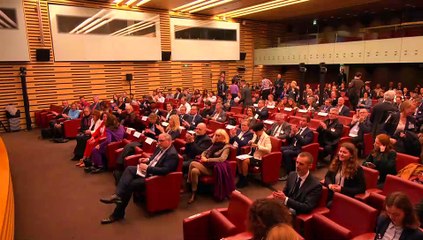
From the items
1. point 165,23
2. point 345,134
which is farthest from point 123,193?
point 165,23

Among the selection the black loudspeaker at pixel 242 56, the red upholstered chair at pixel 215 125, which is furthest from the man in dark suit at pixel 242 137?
the black loudspeaker at pixel 242 56

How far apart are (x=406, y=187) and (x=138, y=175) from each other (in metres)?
3.03

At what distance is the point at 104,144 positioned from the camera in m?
5.48

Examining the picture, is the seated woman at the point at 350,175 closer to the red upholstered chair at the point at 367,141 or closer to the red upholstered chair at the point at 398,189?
the red upholstered chair at the point at 398,189

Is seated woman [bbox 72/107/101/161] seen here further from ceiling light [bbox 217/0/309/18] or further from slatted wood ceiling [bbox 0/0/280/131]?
ceiling light [bbox 217/0/309/18]

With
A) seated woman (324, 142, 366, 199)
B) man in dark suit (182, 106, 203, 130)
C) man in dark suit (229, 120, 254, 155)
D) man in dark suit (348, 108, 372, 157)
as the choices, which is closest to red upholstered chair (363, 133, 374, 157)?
man in dark suit (348, 108, 372, 157)

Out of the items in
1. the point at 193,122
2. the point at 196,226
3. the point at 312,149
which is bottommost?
the point at 196,226

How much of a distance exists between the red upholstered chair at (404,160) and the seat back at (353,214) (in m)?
1.51

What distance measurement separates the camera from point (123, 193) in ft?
12.1

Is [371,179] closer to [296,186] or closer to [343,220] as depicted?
[343,220]

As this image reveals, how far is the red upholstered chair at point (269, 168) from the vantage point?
4586mm

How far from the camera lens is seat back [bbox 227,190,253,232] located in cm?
263

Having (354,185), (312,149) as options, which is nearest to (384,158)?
(354,185)

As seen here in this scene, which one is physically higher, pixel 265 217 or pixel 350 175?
pixel 265 217
